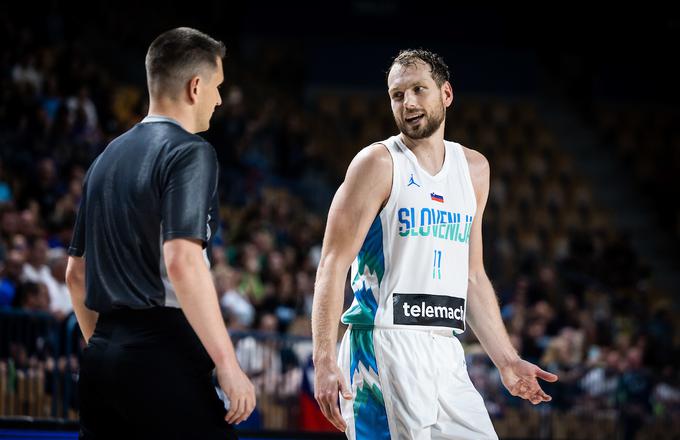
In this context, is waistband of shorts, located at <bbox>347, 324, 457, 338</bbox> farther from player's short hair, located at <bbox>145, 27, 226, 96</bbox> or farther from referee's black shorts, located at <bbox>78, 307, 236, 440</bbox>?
player's short hair, located at <bbox>145, 27, 226, 96</bbox>

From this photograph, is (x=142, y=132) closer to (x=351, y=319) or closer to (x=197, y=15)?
(x=351, y=319)

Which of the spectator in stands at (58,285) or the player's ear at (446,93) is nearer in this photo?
the player's ear at (446,93)

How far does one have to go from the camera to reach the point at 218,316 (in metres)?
3.34

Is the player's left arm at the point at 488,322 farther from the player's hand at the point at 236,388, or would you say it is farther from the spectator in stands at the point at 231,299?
the spectator in stands at the point at 231,299

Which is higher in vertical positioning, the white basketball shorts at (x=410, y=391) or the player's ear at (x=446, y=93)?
the player's ear at (x=446, y=93)

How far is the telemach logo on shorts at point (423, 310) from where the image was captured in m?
4.56

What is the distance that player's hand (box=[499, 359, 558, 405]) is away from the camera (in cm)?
483

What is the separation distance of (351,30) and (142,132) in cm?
1950

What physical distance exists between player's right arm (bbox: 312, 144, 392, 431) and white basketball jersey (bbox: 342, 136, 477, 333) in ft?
0.27

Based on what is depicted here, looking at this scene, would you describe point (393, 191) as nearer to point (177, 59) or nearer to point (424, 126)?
point (424, 126)

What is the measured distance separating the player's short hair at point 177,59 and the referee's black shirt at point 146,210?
124mm

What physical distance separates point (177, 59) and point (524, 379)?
2.22 meters

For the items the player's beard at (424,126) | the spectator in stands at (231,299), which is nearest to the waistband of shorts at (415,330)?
the player's beard at (424,126)

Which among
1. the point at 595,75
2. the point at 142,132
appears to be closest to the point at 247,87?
the point at 595,75
